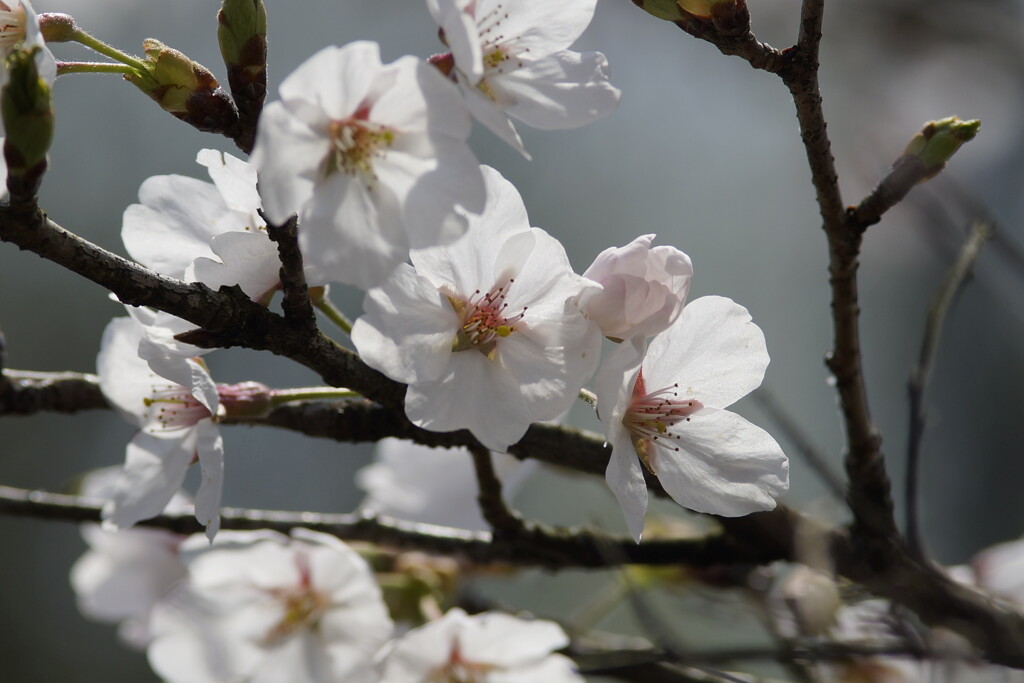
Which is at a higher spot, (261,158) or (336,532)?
(261,158)

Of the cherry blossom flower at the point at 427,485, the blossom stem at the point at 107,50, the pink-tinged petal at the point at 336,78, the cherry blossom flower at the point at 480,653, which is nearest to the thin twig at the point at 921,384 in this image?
the cherry blossom flower at the point at 480,653

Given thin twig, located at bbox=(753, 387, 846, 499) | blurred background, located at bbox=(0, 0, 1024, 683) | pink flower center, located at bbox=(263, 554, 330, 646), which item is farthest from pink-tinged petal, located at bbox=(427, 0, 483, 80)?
blurred background, located at bbox=(0, 0, 1024, 683)

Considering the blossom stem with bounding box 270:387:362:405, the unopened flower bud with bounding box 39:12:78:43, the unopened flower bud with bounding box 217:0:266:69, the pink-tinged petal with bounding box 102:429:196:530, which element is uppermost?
the unopened flower bud with bounding box 217:0:266:69

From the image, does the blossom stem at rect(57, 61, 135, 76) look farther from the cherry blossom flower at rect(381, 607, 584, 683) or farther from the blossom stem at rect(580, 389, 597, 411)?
the cherry blossom flower at rect(381, 607, 584, 683)

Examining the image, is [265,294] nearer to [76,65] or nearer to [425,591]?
[76,65]

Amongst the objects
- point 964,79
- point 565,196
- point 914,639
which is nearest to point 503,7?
point 914,639

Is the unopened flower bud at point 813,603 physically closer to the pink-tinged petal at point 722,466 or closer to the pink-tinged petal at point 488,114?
the pink-tinged petal at point 722,466
